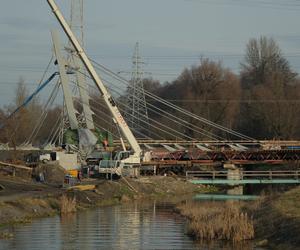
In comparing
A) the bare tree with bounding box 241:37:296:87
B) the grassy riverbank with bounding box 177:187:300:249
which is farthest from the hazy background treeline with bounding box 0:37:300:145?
the grassy riverbank with bounding box 177:187:300:249

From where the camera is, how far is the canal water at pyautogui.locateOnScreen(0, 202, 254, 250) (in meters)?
29.5

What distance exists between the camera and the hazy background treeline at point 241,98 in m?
101

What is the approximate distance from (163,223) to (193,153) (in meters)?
38.1

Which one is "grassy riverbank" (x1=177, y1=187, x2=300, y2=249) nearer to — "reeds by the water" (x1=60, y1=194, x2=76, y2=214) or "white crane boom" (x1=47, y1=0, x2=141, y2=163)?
"reeds by the water" (x1=60, y1=194, x2=76, y2=214)

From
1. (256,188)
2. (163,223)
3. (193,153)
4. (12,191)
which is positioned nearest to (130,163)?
(193,153)

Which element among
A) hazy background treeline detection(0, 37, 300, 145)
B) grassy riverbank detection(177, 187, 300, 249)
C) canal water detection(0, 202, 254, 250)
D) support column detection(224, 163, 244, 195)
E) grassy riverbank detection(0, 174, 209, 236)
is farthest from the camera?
hazy background treeline detection(0, 37, 300, 145)

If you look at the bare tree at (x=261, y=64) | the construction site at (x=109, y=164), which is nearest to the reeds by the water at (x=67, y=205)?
the construction site at (x=109, y=164)

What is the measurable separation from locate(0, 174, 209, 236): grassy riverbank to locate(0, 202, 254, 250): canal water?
1447 millimetres

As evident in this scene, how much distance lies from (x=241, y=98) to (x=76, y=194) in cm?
6736

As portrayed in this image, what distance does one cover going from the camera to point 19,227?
35.4m

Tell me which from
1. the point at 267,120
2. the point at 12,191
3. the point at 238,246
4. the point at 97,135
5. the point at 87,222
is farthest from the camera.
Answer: the point at 267,120

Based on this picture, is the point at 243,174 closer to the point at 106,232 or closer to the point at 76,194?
the point at 76,194

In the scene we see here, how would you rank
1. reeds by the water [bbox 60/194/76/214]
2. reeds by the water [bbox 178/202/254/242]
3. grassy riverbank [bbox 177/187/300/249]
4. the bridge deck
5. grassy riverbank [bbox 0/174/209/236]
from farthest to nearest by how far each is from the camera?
the bridge deck → reeds by the water [bbox 60/194/76/214] → grassy riverbank [bbox 0/174/209/236] → reeds by the water [bbox 178/202/254/242] → grassy riverbank [bbox 177/187/300/249]

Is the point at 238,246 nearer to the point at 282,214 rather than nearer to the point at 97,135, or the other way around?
the point at 282,214
